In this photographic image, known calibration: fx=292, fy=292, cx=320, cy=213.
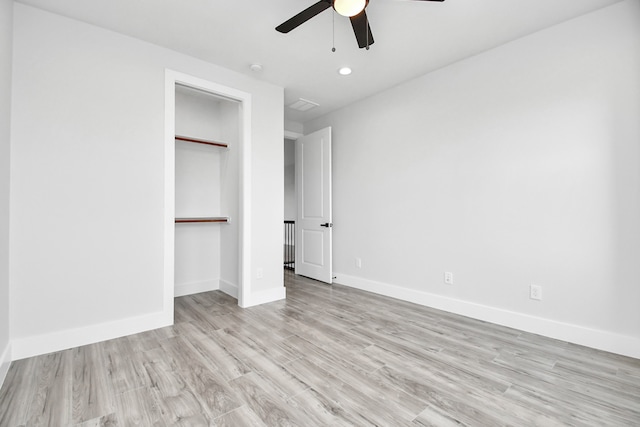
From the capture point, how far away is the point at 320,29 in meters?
2.50

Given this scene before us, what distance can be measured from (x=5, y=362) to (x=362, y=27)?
3239 millimetres

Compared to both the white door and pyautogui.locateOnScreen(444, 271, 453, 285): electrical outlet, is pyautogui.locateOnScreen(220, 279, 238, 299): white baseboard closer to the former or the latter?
the white door

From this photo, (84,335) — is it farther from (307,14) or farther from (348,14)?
(348,14)

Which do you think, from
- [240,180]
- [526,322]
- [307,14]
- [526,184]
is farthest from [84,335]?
[526,184]

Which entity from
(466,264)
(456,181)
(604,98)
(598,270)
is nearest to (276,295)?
(466,264)

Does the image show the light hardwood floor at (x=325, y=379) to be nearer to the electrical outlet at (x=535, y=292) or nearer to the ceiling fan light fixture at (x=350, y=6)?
the electrical outlet at (x=535, y=292)

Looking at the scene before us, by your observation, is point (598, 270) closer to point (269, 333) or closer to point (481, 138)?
point (481, 138)

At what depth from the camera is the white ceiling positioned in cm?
223

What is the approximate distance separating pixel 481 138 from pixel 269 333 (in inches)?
109

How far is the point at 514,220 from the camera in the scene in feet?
8.91

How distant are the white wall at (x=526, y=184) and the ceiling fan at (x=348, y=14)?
5.13 feet

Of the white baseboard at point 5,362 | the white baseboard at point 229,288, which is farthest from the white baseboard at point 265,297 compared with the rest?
the white baseboard at point 5,362

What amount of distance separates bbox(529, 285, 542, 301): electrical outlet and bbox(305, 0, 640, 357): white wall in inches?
1.7

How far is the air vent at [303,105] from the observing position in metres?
4.16
